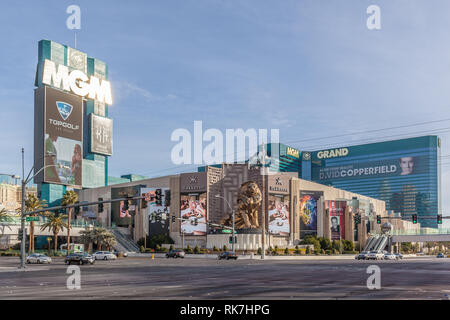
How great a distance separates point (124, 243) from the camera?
4422 inches

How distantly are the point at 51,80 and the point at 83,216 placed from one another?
3913 cm

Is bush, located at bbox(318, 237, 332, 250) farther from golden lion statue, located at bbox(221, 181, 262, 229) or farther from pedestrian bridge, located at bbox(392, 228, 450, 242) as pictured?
pedestrian bridge, located at bbox(392, 228, 450, 242)

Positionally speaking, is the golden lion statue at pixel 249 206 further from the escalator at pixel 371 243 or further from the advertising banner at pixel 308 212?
the escalator at pixel 371 243

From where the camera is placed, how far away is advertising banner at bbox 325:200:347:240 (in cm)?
11888

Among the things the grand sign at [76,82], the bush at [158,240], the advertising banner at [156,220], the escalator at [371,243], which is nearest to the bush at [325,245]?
the escalator at [371,243]

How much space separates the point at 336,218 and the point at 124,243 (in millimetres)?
50671

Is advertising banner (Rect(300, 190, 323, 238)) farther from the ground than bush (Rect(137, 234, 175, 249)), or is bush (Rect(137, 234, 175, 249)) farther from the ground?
advertising banner (Rect(300, 190, 323, 238))

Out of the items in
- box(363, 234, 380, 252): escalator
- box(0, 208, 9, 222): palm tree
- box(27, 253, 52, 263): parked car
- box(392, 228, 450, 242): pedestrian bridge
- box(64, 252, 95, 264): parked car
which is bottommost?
box(363, 234, 380, 252): escalator

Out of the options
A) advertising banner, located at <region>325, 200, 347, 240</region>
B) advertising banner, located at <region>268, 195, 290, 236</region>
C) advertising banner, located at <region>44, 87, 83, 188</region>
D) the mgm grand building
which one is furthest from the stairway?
advertising banner, located at <region>325, 200, 347, 240</region>

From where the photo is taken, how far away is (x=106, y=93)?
527ft

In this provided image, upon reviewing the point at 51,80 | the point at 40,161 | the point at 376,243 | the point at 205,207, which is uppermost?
the point at 51,80

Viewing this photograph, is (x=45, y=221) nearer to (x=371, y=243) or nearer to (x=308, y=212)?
(x=308, y=212)
